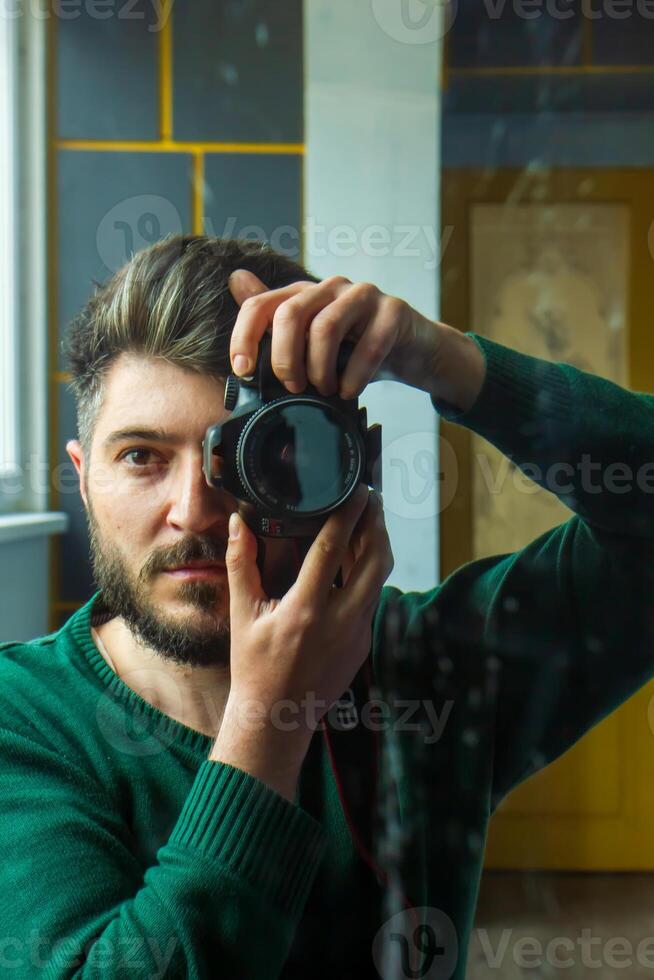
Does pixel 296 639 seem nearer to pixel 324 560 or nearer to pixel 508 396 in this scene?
pixel 324 560

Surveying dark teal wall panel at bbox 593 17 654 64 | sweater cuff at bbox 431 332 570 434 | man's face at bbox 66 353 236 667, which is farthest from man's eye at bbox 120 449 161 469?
dark teal wall panel at bbox 593 17 654 64

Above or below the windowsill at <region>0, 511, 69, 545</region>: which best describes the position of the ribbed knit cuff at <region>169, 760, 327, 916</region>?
below

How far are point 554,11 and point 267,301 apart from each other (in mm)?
207

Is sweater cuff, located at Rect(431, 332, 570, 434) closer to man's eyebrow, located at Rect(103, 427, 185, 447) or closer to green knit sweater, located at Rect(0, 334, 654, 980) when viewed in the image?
green knit sweater, located at Rect(0, 334, 654, 980)

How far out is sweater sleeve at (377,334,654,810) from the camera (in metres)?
0.36

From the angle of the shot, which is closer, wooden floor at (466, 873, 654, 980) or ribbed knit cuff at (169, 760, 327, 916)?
ribbed knit cuff at (169, 760, 327, 916)

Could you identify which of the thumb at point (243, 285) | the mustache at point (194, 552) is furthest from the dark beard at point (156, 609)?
the thumb at point (243, 285)

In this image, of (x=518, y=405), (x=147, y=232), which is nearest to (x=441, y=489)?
(x=518, y=405)

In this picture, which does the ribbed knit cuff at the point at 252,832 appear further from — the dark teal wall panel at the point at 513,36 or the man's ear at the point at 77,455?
the dark teal wall panel at the point at 513,36

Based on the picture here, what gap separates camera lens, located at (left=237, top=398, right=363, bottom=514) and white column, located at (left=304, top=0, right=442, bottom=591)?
0.05m

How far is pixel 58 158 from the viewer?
35 cm

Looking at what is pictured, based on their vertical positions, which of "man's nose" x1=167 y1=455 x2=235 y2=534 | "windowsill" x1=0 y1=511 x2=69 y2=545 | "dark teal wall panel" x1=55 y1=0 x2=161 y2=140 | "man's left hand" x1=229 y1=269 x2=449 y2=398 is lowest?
"windowsill" x1=0 y1=511 x2=69 y2=545

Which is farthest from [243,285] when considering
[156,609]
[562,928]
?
[562,928]

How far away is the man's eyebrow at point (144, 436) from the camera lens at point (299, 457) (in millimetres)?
39
